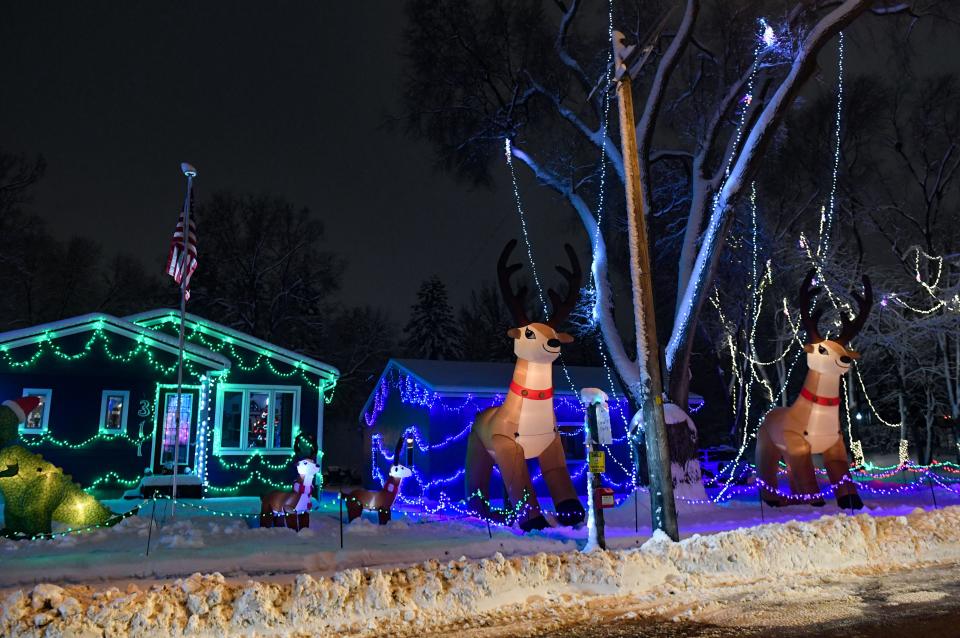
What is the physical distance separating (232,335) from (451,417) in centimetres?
639

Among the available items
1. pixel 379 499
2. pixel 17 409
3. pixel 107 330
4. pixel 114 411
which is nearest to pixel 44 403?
pixel 114 411

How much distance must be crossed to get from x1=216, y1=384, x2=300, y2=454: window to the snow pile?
1179cm

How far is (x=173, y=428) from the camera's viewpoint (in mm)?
18297

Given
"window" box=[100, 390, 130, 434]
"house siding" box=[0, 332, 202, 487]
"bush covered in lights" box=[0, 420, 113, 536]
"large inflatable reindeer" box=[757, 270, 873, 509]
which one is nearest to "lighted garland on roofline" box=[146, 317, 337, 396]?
"house siding" box=[0, 332, 202, 487]

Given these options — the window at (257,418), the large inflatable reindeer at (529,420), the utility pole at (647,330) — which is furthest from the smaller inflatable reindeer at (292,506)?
the window at (257,418)

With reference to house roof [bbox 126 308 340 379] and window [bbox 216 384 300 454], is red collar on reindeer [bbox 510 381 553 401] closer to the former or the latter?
house roof [bbox 126 308 340 379]

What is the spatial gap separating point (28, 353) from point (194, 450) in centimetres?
452

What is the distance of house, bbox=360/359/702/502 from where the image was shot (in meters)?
18.7

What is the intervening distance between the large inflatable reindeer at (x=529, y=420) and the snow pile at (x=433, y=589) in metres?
3.75

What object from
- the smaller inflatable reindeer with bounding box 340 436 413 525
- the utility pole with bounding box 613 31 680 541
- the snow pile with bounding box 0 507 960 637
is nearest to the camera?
the snow pile with bounding box 0 507 960 637

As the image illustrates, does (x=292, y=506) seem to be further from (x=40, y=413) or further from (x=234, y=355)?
(x=40, y=413)

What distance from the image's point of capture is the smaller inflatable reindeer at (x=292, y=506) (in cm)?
1192

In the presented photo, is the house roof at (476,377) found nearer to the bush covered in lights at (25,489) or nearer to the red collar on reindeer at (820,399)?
the red collar on reindeer at (820,399)

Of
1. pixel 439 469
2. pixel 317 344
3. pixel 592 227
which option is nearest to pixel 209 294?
pixel 317 344
